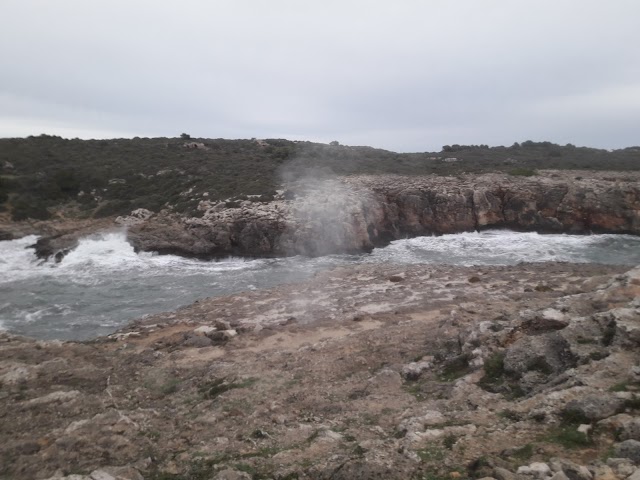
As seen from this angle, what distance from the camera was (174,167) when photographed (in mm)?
37062

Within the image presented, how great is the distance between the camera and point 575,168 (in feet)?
123

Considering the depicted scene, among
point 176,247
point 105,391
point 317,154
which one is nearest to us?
point 105,391

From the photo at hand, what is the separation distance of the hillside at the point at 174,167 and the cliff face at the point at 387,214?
8.60 ft

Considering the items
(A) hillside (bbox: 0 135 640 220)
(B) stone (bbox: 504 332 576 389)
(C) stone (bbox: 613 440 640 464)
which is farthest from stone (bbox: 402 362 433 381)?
(A) hillside (bbox: 0 135 640 220)

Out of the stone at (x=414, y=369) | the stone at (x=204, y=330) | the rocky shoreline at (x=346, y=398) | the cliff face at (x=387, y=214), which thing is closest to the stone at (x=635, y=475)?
the rocky shoreline at (x=346, y=398)

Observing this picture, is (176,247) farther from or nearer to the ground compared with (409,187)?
nearer to the ground

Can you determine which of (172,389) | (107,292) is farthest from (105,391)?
(107,292)

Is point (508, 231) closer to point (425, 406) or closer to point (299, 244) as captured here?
point (299, 244)

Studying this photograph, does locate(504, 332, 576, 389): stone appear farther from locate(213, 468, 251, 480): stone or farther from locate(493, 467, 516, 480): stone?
locate(213, 468, 251, 480): stone

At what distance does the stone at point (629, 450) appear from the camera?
13.4ft

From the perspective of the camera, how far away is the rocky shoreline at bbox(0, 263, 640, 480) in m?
4.95

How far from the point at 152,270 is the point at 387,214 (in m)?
14.8

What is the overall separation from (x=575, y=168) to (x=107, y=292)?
121ft

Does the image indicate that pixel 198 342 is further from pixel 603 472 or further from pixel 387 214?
pixel 387 214
